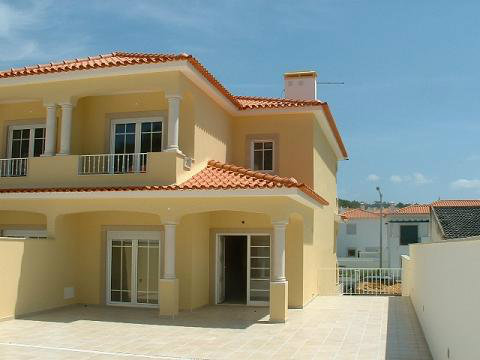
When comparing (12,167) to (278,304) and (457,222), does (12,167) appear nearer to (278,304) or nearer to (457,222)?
(278,304)

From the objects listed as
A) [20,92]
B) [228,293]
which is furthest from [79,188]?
[228,293]

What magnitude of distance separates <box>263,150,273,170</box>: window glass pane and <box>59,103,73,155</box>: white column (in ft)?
23.4

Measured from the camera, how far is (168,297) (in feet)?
49.3

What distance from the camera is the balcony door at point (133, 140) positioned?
55.6ft

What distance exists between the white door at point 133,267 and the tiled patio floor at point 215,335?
0.75 m

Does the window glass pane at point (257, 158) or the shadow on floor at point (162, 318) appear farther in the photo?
the window glass pane at point (257, 158)

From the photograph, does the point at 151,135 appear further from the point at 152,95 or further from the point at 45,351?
the point at 45,351

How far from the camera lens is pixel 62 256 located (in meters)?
16.4

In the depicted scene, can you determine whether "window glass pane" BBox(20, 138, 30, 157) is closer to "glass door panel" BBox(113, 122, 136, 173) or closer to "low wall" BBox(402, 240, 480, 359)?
"glass door panel" BBox(113, 122, 136, 173)

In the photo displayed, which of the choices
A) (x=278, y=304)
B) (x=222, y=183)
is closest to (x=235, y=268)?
(x=278, y=304)

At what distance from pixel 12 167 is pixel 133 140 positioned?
4327 mm

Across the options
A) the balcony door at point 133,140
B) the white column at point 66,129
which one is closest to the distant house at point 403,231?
the balcony door at point 133,140

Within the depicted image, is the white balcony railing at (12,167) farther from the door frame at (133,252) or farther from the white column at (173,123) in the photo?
the white column at (173,123)

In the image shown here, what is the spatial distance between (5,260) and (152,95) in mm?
6435
